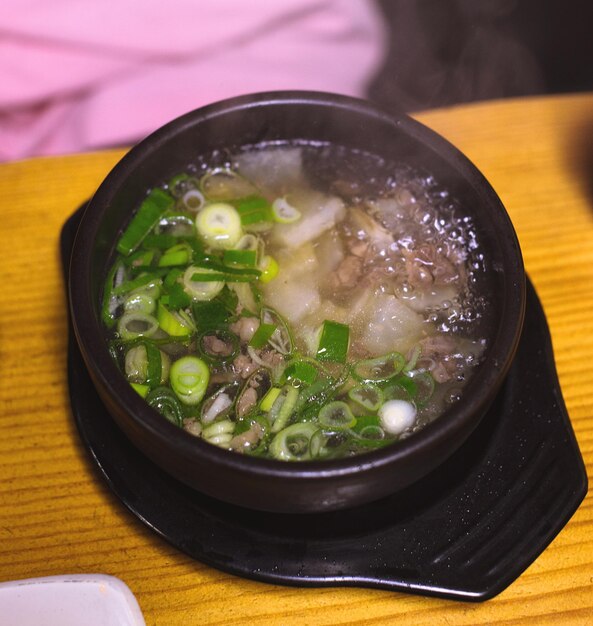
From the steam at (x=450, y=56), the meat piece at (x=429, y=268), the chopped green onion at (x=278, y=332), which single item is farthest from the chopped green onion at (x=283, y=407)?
the steam at (x=450, y=56)

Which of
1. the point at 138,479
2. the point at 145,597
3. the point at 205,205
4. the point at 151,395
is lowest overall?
the point at 145,597

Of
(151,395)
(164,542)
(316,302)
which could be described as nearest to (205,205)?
(316,302)

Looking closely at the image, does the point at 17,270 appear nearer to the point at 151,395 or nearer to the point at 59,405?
the point at 59,405

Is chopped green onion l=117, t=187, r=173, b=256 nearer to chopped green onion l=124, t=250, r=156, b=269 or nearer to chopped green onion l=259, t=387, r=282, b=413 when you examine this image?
chopped green onion l=124, t=250, r=156, b=269

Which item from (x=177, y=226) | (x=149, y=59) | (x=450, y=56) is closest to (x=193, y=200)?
(x=177, y=226)

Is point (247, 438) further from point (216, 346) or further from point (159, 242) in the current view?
point (159, 242)

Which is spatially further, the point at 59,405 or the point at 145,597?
the point at 59,405

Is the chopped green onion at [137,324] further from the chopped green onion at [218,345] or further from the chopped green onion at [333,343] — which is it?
the chopped green onion at [333,343]

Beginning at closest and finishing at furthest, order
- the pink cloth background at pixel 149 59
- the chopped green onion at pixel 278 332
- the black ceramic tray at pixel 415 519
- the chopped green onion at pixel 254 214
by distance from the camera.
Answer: the black ceramic tray at pixel 415 519 < the chopped green onion at pixel 278 332 < the chopped green onion at pixel 254 214 < the pink cloth background at pixel 149 59
